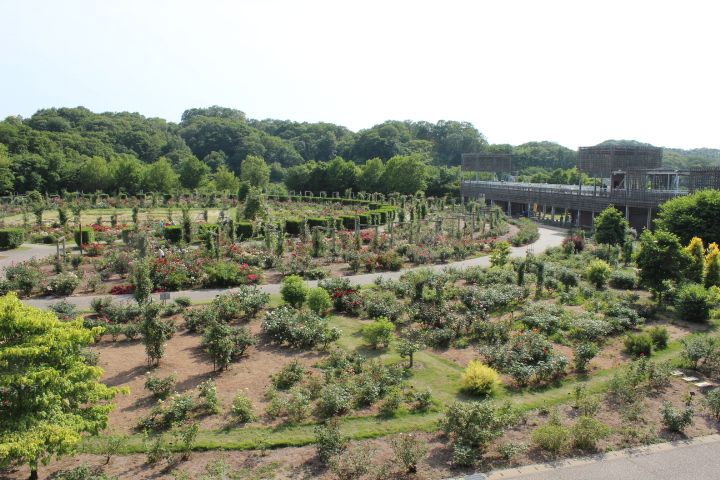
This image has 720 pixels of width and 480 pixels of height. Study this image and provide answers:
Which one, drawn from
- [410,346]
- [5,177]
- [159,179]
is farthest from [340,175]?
[410,346]

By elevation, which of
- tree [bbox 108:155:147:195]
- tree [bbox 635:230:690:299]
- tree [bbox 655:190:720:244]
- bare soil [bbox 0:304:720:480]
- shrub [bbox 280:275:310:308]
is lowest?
bare soil [bbox 0:304:720:480]

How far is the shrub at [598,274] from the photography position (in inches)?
666

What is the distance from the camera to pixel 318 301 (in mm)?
13742

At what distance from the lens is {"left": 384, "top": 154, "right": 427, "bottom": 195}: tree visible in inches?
1882

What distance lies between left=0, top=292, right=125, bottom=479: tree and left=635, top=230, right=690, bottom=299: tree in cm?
1487

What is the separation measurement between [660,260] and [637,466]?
943cm

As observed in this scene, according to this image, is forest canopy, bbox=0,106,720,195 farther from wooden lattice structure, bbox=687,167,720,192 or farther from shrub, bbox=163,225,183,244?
wooden lattice structure, bbox=687,167,720,192

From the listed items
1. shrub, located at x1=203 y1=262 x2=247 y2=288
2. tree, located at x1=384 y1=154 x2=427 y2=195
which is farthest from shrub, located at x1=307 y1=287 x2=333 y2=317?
tree, located at x1=384 y1=154 x2=427 y2=195

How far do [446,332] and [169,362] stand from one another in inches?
248

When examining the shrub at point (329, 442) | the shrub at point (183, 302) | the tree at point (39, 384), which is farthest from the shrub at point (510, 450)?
the shrub at point (183, 302)

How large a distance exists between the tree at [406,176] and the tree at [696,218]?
2785 cm

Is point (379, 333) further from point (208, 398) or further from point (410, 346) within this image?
point (208, 398)

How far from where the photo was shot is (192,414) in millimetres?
8688

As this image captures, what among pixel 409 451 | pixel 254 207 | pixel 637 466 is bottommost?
pixel 637 466
